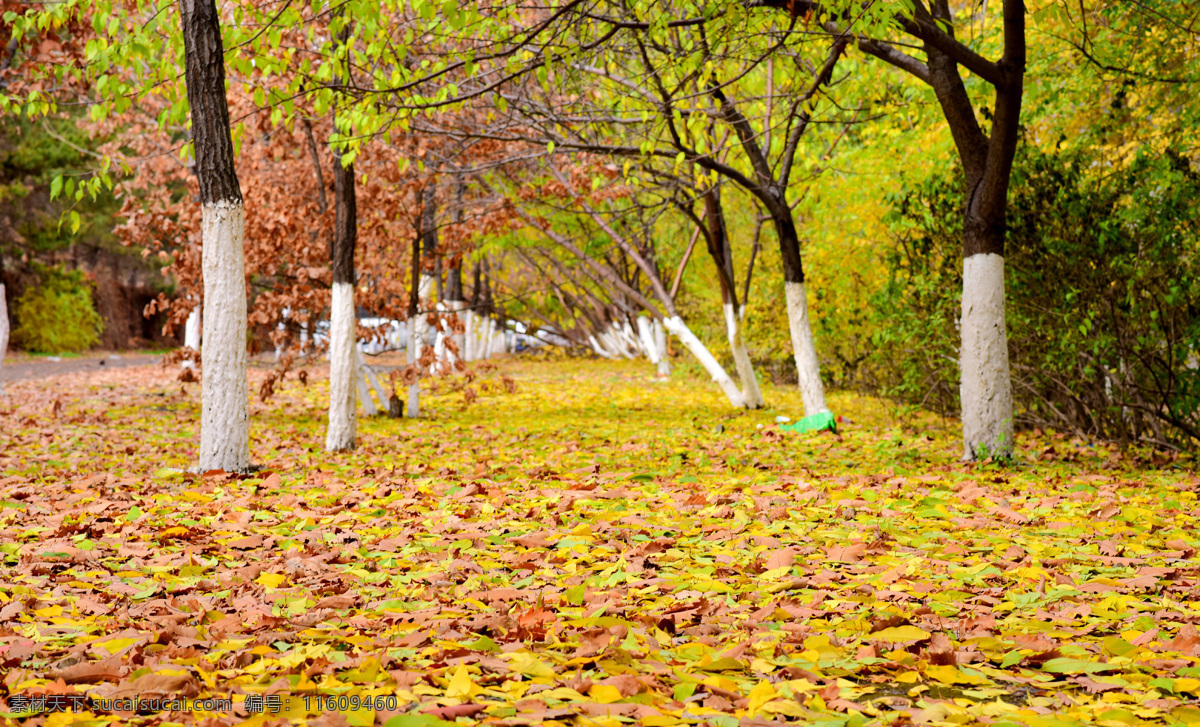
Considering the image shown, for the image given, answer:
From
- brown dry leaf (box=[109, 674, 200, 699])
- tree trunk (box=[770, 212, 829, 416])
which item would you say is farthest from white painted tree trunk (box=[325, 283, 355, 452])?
brown dry leaf (box=[109, 674, 200, 699])

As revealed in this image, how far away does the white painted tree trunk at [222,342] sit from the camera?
723 centimetres

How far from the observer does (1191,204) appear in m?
7.29

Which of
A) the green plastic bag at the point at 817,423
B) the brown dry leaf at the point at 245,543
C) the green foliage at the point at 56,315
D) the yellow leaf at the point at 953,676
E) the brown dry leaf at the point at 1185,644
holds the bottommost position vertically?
the yellow leaf at the point at 953,676

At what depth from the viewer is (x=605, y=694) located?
288cm

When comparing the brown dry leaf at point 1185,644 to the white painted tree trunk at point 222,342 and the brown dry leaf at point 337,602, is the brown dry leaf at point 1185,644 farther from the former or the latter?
the white painted tree trunk at point 222,342

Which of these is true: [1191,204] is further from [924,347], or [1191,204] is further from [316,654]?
[316,654]

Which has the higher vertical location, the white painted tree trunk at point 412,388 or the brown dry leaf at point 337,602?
the white painted tree trunk at point 412,388

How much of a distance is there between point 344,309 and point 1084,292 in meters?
6.82

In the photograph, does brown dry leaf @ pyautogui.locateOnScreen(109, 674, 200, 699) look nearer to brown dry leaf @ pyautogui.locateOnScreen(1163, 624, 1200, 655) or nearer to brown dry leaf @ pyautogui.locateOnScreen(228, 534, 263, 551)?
brown dry leaf @ pyautogui.locateOnScreen(228, 534, 263, 551)

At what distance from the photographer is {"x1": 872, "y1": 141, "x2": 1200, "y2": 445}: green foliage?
7.60m

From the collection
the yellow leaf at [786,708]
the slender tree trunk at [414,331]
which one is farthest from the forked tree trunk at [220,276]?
the yellow leaf at [786,708]

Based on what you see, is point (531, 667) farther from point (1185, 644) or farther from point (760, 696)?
point (1185, 644)

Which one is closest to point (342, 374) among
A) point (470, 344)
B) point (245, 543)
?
point (245, 543)

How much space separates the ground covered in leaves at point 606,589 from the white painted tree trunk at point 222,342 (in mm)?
330
